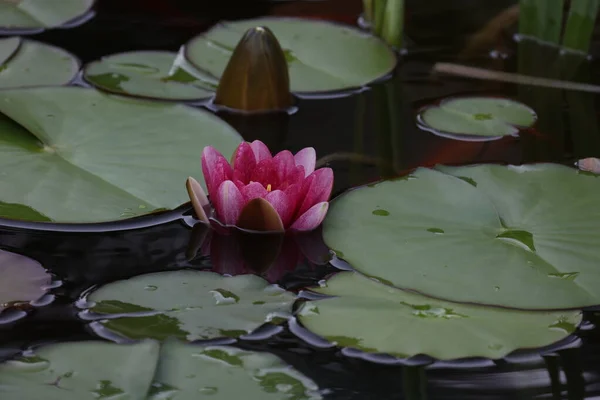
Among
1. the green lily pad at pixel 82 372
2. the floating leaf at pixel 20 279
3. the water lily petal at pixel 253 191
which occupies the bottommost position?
the floating leaf at pixel 20 279

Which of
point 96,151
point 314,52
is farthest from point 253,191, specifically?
point 314,52

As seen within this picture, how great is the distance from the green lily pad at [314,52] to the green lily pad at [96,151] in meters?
0.41

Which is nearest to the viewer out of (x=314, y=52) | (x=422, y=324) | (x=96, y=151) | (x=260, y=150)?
(x=422, y=324)

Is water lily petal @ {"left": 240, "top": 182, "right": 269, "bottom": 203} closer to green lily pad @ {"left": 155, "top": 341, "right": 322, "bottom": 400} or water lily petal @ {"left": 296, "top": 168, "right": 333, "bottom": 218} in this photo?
water lily petal @ {"left": 296, "top": 168, "right": 333, "bottom": 218}

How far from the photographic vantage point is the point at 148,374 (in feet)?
3.61

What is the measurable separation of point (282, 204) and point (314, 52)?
36.5 inches

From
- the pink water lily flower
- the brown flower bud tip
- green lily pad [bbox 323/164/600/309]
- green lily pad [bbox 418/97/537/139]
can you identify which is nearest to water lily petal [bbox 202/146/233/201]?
the pink water lily flower

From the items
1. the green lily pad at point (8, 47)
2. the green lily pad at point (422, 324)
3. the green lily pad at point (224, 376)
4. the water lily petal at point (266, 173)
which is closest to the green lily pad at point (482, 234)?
the green lily pad at point (422, 324)

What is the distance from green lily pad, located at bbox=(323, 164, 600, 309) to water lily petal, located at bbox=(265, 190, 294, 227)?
0.07 metres

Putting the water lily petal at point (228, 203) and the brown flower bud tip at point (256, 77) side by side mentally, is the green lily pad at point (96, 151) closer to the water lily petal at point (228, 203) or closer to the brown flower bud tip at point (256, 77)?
the water lily petal at point (228, 203)

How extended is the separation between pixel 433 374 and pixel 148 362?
1.29 ft

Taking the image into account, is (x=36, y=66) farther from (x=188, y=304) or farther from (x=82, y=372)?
(x=82, y=372)

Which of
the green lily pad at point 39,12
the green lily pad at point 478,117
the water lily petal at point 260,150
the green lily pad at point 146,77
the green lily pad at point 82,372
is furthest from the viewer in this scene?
the green lily pad at point 39,12

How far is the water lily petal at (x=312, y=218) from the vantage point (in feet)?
4.99
